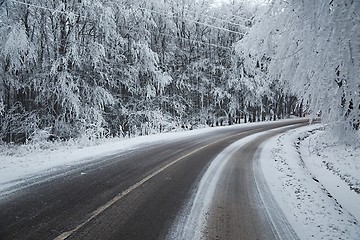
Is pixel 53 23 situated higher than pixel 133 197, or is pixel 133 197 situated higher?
pixel 53 23

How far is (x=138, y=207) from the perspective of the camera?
15.9ft

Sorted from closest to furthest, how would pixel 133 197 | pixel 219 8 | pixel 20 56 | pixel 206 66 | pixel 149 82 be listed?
pixel 133 197, pixel 20 56, pixel 149 82, pixel 206 66, pixel 219 8

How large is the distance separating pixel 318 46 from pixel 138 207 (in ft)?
17.3

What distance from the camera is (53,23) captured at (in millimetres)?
15234

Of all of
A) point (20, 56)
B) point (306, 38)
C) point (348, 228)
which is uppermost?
point (20, 56)

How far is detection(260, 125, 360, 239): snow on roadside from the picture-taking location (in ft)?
14.3

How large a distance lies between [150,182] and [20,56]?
1092 cm

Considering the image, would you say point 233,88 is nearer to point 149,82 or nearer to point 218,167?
point 149,82

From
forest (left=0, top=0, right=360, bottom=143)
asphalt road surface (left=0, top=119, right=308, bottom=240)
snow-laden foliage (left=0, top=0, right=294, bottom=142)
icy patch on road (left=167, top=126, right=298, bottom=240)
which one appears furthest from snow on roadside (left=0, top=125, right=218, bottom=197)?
icy patch on road (left=167, top=126, right=298, bottom=240)

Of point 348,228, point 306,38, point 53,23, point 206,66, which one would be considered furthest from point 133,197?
point 206,66

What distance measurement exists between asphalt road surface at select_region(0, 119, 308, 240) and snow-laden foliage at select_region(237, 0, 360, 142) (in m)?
3.34

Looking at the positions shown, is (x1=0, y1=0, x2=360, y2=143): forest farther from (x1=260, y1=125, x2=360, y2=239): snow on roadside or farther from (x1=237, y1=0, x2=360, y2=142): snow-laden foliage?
(x1=260, y1=125, x2=360, y2=239): snow on roadside

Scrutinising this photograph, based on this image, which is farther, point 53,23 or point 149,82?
point 149,82

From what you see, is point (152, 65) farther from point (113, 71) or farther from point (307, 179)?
point (307, 179)
